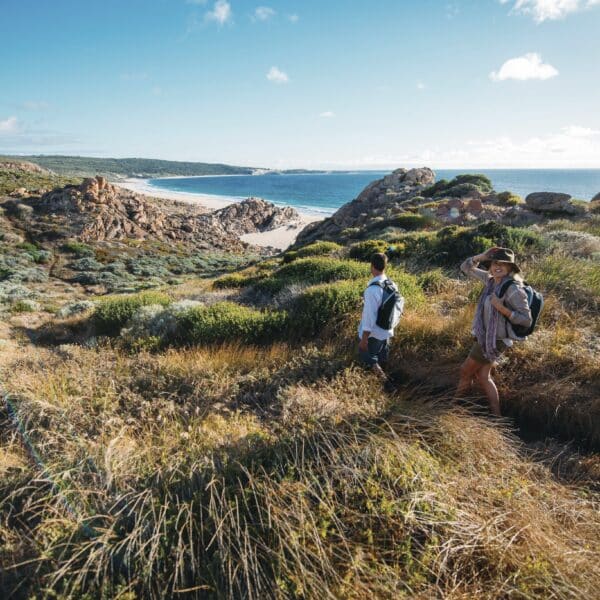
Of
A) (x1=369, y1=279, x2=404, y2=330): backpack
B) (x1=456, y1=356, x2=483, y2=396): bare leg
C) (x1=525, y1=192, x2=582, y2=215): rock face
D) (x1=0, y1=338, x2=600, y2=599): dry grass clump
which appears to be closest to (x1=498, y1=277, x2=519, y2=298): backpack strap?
(x1=456, y1=356, x2=483, y2=396): bare leg

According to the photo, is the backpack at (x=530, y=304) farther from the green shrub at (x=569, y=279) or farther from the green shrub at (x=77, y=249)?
the green shrub at (x=77, y=249)

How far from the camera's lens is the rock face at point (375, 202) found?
31608 millimetres

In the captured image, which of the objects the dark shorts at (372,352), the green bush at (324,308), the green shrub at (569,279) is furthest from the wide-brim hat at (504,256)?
the green bush at (324,308)

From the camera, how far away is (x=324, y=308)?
24.9 ft

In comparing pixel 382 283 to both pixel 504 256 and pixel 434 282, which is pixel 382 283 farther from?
pixel 434 282

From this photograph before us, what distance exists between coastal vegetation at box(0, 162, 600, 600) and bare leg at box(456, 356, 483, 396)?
24 centimetres

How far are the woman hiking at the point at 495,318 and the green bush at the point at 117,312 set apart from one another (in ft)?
29.1

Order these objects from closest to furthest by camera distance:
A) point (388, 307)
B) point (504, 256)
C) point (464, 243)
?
point (504, 256)
point (388, 307)
point (464, 243)

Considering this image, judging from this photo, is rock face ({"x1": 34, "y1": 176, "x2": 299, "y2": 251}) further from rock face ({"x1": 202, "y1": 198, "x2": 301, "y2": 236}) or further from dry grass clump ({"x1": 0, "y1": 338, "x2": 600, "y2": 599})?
dry grass clump ({"x1": 0, "y1": 338, "x2": 600, "y2": 599})

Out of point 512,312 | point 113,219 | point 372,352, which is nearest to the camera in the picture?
point 512,312

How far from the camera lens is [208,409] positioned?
4.64m

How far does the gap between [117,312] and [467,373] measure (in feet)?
31.2

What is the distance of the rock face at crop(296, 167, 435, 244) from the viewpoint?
31.6 m

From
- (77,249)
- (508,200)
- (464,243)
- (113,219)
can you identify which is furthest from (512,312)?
(113,219)
